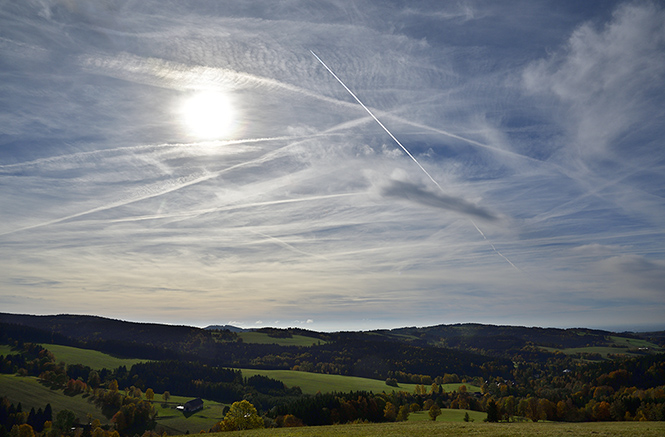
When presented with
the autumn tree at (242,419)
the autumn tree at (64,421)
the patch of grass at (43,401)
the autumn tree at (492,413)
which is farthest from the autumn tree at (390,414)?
the patch of grass at (43,401)

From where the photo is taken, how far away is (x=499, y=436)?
40688 mm

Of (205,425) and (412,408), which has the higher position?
(412,408)

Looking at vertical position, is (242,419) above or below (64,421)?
above

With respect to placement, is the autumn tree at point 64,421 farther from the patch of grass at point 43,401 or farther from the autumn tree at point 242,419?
the autumn tree at point 242,419

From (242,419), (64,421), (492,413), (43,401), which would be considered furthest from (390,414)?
(43,401)

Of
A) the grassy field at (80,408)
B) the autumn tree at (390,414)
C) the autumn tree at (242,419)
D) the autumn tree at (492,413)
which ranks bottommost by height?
the grassy field at (80,408)

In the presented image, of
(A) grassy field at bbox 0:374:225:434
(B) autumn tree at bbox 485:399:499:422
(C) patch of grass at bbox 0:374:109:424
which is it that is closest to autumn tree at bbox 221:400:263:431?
(B) autumn tree at bbox 485:399:499:422

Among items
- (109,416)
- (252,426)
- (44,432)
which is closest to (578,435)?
(252,426)

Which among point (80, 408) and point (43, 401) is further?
point (80, 408)

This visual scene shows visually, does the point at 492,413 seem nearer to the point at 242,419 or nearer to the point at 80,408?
the point at 242,419

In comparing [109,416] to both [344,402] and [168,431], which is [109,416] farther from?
[344,402]

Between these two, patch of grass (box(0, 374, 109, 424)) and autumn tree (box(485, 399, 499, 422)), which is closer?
autumn tree (box(485, 399, 499, 422))

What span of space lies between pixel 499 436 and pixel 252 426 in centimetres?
7033

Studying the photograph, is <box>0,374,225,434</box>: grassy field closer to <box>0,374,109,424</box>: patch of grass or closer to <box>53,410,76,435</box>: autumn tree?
<box>0,374,109,424</box>: patch of grass
